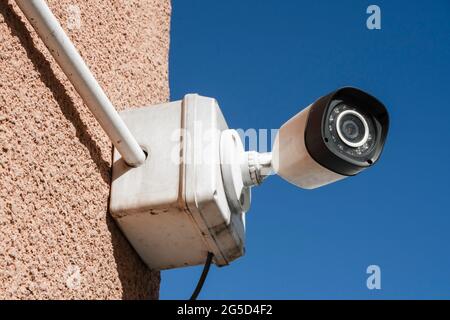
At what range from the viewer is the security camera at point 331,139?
47.7 inches

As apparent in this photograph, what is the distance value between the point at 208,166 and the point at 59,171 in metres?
0.28

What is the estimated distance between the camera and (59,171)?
43.6 inches

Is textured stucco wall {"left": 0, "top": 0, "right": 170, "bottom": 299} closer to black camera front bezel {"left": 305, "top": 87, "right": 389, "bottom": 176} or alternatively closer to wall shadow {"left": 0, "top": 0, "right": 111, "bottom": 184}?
wall shadow {"left": 0, "top": 0, "right": 111, "bottom": 184}

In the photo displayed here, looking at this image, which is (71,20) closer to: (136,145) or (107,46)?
(107,46)

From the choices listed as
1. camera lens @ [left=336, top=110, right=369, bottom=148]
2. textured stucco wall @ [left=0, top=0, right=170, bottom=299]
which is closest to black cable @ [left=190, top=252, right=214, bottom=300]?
textured stucco wall @ [left=0, top=0, right=170, bottom=299]

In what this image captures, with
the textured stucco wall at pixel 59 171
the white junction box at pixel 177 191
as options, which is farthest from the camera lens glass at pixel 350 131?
the textured stucco wall at pixel 59 171

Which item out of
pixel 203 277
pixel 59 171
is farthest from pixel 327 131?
pixel 59 171

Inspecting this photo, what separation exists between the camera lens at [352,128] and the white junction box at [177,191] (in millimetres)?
238

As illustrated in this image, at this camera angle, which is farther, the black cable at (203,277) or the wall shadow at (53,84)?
the black cable at (203,277)

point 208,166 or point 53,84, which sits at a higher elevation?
point 53,84

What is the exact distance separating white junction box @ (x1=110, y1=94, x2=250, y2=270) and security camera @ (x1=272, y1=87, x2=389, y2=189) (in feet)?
0.44

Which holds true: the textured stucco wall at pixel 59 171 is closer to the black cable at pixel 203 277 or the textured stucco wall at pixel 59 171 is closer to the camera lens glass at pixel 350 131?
the black cable at pixel 203 277

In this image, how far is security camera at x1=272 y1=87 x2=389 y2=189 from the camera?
1211 millimetres

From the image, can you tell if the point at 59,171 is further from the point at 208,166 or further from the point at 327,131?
the point at 327,131
